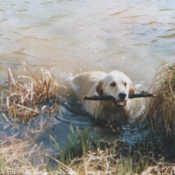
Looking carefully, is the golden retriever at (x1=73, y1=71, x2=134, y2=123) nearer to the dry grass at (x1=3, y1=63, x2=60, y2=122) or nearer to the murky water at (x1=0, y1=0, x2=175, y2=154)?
the murky water at (x1=0, y1=0, x2=175, y2=154)

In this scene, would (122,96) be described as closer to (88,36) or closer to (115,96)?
(115,96)

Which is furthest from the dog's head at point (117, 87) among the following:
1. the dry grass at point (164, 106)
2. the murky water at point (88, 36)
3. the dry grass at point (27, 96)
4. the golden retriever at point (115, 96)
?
the dry grass at point (27, 96)

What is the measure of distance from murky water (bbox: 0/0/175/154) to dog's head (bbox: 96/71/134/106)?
702 mm

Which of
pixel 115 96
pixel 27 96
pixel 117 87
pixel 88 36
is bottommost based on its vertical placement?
pixel 27 96

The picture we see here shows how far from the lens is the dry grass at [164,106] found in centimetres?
510

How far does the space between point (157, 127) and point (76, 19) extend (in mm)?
5814

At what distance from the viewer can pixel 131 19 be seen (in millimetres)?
10859

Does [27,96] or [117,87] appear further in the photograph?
[27,96]

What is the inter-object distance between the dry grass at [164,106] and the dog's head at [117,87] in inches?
15.9

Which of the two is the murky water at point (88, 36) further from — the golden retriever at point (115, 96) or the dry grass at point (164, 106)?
the dry grass at point (164, 106)

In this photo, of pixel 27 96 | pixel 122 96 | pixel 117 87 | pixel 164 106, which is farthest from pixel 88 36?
pixel 164 106

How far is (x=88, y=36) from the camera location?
31.6ft

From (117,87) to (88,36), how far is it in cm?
402

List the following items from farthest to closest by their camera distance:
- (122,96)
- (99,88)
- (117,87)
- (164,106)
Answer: (99,88) → (117,87) → (122,96) → (164,106)
